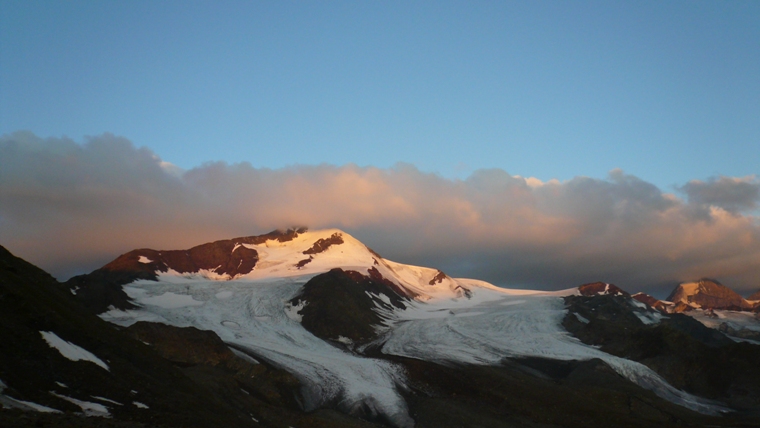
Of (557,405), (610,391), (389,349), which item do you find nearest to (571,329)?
(389,349)

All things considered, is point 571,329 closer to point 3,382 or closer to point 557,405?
point 557,405

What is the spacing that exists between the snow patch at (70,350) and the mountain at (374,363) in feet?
2.56

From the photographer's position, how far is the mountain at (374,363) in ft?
171

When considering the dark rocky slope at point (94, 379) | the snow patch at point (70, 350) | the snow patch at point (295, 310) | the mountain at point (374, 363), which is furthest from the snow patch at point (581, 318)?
the snow patch at point (70, 350)

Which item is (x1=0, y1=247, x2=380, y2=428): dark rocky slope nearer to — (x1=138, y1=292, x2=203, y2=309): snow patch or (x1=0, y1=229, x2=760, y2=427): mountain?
(x1=0, y1=229, x2=760, y2=427): mountain

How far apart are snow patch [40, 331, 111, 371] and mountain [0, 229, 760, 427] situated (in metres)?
0.78

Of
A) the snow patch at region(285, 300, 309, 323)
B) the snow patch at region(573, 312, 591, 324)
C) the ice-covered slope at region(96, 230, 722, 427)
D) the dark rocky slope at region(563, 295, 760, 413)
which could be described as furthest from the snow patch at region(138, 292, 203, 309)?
the snow patch at region(573, 312, 591, 324)

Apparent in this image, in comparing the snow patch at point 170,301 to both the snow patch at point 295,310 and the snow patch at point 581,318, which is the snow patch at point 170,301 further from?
the snow patch at point 581,318

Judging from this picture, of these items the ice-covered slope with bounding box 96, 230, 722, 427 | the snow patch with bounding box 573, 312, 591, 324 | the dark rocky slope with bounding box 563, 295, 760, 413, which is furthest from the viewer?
the snow patch with bounding box 573, 312, 591, 324

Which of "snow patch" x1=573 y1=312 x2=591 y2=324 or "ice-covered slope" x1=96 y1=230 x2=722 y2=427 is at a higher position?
"snow patch" x1=573 y1=312 x2=591 y2=324

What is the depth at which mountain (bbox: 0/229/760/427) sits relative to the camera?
52250 mm

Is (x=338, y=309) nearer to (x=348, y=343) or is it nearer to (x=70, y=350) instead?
(x=348, y=343)

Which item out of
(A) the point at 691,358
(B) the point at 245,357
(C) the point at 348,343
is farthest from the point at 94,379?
(A) the point at 691,358

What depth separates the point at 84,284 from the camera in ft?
477
